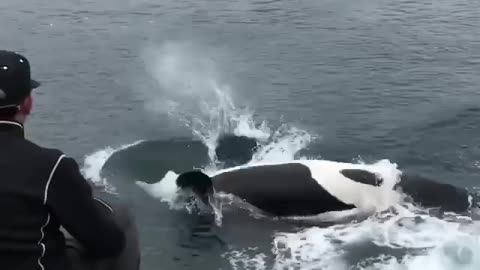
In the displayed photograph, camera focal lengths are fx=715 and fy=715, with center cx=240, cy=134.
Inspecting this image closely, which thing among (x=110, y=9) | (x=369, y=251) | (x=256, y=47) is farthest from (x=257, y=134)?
(x=110, y=9)

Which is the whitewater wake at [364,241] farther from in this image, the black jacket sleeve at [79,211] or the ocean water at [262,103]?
the black jacket sleeve at [79,211]

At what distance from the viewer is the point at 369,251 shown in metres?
10.6

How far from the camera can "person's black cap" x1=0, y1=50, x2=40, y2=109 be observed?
4.15 m

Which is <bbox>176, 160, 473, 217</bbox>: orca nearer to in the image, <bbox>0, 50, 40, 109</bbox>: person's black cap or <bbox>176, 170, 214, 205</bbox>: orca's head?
<bbox>176, 170, 214, 205</bbox>: orca's head

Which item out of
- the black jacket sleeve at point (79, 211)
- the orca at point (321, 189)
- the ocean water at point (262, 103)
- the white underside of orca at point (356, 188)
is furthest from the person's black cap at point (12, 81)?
the white underside of orca at point (356, 188)

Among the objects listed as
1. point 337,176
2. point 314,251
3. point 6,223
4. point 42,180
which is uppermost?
point 42,180

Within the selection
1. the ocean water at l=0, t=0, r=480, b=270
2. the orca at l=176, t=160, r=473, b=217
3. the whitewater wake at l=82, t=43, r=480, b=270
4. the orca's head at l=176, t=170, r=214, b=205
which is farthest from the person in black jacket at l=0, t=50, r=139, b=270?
the orca at l=176, t=160, r=473, b=217

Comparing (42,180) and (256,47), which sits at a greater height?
(42,180)

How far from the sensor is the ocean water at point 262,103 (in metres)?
10.8

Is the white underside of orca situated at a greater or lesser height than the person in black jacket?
lesser

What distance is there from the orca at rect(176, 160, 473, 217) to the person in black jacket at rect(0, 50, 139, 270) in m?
6.60

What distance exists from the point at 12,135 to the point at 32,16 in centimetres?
2207

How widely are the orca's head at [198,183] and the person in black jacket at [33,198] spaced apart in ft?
20.6

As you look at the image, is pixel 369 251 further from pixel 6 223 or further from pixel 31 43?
pixel 31 43
